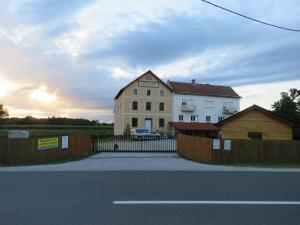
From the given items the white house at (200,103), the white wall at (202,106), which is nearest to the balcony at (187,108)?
the white house at (200,103)

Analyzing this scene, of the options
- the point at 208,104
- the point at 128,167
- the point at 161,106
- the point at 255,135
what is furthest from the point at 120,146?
the point at 208,104

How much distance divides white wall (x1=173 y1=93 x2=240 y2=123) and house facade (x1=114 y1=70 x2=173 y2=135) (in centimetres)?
158

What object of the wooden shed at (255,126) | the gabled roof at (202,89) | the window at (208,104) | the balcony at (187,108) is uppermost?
the gabled roof at (202,89)

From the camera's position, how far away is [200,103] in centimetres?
8025

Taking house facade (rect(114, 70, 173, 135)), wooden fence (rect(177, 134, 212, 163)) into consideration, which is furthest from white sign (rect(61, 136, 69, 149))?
house facade (rect(114, 70, 173, 135))

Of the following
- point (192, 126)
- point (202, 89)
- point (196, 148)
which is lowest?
point (196, 148)

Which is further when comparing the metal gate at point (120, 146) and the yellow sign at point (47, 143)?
the metal gate at point (120, 146)

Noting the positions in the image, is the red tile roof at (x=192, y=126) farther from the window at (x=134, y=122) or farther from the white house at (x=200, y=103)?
the window at (x=134, y=122)

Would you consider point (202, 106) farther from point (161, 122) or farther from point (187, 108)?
point (161, 122)

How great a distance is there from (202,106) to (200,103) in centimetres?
76
